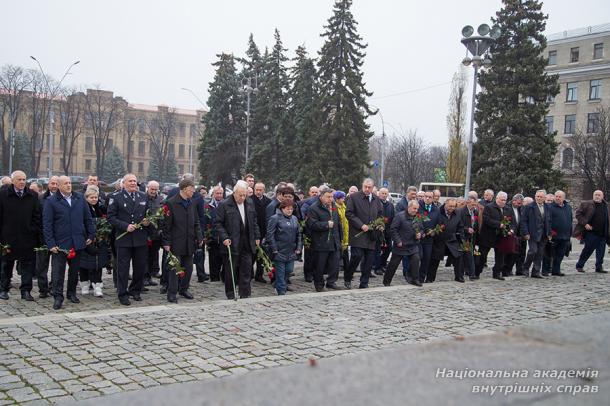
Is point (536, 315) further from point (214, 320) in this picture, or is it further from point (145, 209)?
point (145, 209)

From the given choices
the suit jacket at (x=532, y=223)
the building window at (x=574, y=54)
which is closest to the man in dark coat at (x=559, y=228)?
the suit jacket at (x=532, y=223)

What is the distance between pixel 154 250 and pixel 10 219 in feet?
9.32

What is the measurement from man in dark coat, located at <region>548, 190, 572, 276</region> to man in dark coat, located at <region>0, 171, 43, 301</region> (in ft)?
36.7

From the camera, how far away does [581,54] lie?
63.3m

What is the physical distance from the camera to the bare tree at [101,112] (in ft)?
252

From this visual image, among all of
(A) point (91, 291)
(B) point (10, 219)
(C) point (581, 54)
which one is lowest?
(A) point (91, 291)

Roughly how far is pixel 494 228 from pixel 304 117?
1188 inches

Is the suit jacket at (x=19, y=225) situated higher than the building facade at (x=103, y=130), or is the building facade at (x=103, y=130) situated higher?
the building facade at (x=103, y=130)

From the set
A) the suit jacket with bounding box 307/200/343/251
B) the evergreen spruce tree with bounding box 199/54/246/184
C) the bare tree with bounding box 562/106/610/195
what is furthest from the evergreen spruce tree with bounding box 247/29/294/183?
the suit jacket with bounding box 307/200/343/251

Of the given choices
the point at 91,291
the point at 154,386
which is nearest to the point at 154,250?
the point at 91,291

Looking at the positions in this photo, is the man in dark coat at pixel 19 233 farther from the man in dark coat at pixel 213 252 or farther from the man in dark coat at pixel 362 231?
the man in dark coat at pixel 362 231

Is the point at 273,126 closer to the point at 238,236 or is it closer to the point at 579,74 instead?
the point at 238,236

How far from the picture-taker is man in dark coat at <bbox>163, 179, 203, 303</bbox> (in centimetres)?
909

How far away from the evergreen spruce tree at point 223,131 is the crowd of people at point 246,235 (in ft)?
114
